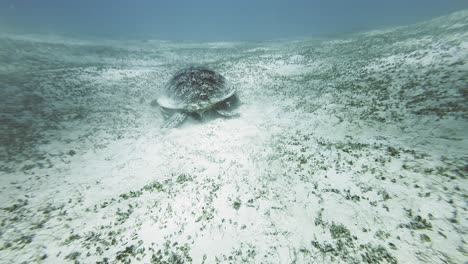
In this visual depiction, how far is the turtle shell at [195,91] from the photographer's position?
14.0m

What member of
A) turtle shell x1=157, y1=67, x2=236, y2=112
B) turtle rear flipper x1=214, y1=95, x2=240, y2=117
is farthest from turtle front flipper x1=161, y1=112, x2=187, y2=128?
turtle rear flipper x1=214, y1=95, x2=240, y2=117

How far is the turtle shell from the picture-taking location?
45.9 ft

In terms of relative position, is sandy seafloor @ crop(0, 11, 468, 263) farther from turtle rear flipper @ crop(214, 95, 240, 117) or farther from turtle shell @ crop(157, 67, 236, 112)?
turtle shell @ crop(157, 67, 236, 112)

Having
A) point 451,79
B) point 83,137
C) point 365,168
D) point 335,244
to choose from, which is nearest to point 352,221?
point 335,244

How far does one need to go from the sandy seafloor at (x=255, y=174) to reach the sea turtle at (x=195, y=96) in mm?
892

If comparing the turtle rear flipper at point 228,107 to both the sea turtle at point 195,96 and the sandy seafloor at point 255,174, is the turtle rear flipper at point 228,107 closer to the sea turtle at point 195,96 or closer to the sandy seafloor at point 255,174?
the sea turtle at point 195,96

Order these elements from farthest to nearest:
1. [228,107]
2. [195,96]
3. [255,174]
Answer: [228,107]
[195,96]
[255,174]

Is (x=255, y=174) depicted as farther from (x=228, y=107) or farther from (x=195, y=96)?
(x=195, y=96)

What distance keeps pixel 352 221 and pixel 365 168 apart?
9.28ft

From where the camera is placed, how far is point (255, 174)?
30.1ft

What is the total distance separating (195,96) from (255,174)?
7.58 meters

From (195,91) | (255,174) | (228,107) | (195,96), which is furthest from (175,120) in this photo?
(255,174)

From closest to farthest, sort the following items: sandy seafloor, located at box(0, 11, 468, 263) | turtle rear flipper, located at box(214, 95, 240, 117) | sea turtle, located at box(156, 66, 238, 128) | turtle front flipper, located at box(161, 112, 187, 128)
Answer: sandy seafloor, located at box(0, 11, 468, 263)
turtle front flipper, located at box(161, 112, 187, 128)
sea turtle, located at box(156, 66, 238, 128)
turtle rear flipper, located at box(214, 95, 240, 117)

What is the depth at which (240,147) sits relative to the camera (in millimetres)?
11273
